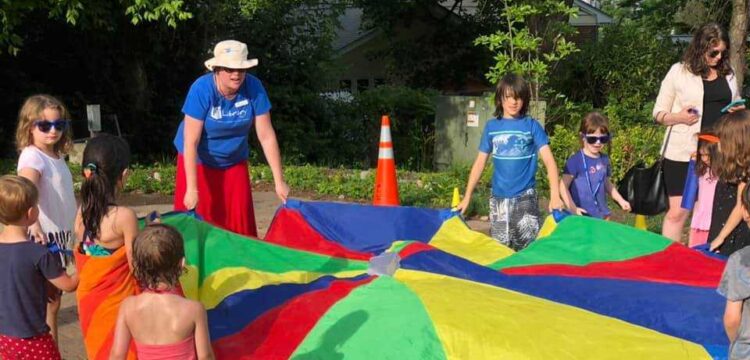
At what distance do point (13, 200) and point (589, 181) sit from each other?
140 inches

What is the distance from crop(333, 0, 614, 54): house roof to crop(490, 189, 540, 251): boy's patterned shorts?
15623 millimetres

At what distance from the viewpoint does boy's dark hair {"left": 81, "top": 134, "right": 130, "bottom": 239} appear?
3.77 metres

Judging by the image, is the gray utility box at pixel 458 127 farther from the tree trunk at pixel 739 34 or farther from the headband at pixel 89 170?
the headband at pixel 89 170

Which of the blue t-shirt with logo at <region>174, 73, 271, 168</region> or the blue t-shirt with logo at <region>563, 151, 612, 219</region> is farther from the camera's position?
the blue t-shirt with logo at <region>563, 151, 612, 219</region>

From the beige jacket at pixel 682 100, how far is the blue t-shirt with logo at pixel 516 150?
34.6 inches

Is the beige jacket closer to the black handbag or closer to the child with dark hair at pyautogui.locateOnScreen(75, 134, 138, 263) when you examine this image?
the black handbag

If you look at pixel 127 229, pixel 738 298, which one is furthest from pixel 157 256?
pixel 738 298

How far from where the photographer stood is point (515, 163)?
221 inches

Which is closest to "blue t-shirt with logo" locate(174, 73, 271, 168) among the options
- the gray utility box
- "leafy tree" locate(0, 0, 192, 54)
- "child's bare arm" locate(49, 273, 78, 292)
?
"child's bare arm" locate(49, 273, 78, 292)

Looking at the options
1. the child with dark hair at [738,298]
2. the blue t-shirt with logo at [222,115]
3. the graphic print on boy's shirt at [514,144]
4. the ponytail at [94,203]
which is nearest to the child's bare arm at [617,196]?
the graphic print on boy's shirt at [514,144]

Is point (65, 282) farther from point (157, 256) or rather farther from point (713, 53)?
point (713, 53)

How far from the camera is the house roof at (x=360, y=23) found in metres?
22.9

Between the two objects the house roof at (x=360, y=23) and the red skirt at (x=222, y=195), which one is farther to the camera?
the house roof at (x=360, y=23)

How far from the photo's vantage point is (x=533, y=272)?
4.88 metres
